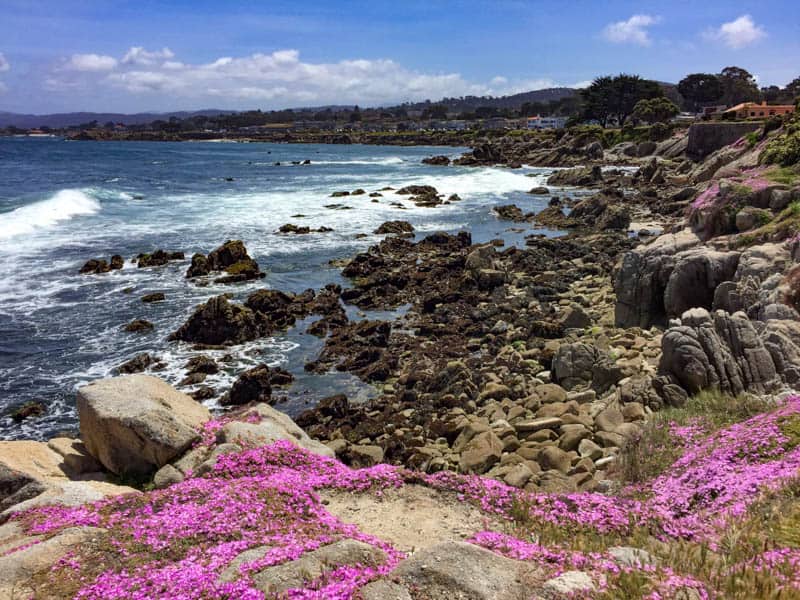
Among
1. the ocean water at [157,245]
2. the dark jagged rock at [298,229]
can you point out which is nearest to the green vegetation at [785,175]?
the ocean water at [157,245]

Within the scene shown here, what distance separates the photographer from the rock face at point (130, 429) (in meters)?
10.4

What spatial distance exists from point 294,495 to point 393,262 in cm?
2353

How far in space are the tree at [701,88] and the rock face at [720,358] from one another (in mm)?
141882

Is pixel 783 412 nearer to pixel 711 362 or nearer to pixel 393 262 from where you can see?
pixel 711 362

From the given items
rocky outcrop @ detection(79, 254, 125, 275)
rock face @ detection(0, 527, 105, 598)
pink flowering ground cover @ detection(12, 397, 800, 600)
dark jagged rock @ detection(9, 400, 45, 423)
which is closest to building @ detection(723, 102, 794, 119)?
rocky outcrop @ detection(79, 254, 125, 275)

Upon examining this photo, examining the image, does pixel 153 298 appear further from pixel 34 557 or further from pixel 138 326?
pixel 34 557

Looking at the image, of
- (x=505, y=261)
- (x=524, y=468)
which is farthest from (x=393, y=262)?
(x=524, y=468)

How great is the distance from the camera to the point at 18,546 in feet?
23.1

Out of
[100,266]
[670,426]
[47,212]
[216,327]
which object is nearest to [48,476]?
[216,327]

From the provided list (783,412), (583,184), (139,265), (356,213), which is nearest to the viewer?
(783,412)

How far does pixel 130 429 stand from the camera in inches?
410

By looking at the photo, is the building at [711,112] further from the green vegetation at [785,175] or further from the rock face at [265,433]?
the rock face at [265,433]

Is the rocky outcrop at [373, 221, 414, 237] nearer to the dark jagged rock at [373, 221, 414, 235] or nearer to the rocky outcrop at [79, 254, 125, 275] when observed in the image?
the dark jagged rock at [373, 221, 414, 235]

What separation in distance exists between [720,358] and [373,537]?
824cm
